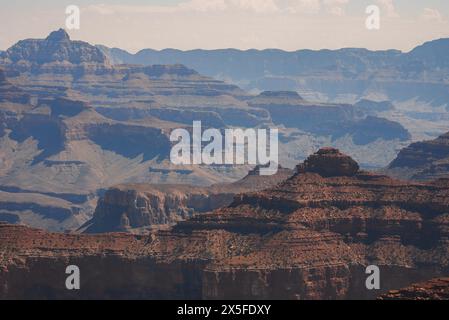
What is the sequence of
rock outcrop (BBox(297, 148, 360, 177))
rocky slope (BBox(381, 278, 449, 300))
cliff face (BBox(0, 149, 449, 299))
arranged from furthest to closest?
rock outcrop (BBox(297, 148, 360, 177))
cliff face (BBox(0, 149, 449, 299))
rocky slope (BBox(381, 278, 449, 300))

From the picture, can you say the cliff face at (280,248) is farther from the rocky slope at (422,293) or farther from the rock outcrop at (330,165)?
the rocky slope at (422,293)

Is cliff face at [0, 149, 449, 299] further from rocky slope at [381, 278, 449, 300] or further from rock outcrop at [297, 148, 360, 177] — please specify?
rocky slope at [381, 278, 449, 300]

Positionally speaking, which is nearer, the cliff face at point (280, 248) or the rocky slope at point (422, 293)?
the rocky slope at point (422, 293)

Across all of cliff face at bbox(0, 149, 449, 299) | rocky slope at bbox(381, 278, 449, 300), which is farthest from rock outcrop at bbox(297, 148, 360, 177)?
rocky slope at bbox(381, 278, 449, 300)

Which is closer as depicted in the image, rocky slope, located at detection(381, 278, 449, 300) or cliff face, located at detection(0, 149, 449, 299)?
rocky slope, located at detection(381, 278, 449, 300)

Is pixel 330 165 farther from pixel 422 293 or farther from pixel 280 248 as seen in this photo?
pixel 422 293

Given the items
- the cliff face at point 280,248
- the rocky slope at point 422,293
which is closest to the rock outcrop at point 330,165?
the cliff face at point 280,248
